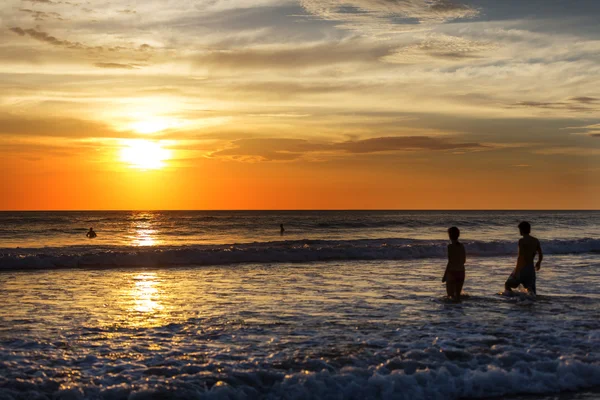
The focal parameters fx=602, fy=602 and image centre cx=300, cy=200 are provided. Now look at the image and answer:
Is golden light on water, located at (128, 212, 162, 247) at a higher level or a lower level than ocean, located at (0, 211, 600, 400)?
lower

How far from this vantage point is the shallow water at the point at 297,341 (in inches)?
311

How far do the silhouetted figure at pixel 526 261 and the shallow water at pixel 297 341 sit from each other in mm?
708

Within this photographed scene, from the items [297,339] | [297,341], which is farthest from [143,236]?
[297,341]

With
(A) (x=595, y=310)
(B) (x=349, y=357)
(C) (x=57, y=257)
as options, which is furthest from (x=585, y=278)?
(C) (x=57, y=257)

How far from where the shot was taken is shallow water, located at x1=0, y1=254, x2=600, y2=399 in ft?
25.9

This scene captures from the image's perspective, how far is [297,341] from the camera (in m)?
9.77

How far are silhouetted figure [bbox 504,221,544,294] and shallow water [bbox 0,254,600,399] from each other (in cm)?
71

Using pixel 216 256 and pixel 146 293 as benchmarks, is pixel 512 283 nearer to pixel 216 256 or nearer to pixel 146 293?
pixel 146 293

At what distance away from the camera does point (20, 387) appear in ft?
24.9

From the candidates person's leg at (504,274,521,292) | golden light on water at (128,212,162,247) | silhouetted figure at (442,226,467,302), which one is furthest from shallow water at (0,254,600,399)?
golden light on water at (128,212,162,247)

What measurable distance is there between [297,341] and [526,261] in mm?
6921

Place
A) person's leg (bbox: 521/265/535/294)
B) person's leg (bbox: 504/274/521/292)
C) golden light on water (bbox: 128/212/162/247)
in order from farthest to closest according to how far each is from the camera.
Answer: golden light on water (bbox: 128/212/162/247) < person's leg (bbox: 504/274/521/292) < person's leg (bbox: 521/265/535/294)

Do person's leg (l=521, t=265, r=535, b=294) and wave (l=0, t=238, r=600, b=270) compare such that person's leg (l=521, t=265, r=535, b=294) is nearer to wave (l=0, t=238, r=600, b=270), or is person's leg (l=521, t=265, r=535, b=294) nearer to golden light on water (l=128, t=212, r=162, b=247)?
wave (l=0, t=238, r=600, b=270)

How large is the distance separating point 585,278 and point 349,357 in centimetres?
1231
